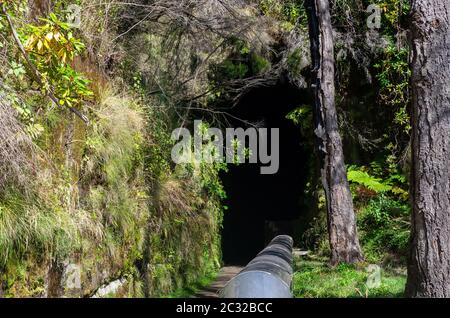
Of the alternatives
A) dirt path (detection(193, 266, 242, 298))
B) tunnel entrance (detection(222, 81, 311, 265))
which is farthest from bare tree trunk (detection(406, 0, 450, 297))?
tunnel entrance (detection(222, 81, 311, 265))

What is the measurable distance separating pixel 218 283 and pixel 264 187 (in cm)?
1123

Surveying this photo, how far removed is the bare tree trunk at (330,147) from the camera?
32.5 feet

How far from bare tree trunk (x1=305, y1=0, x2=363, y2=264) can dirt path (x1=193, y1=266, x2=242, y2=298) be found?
2.38m

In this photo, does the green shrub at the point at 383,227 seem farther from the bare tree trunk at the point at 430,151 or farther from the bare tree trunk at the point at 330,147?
the bare tree trunk at the point at 430,151

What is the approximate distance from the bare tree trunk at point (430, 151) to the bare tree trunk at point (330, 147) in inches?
182

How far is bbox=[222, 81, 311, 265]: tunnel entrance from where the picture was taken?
1877cm

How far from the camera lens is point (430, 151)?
16.8 feet

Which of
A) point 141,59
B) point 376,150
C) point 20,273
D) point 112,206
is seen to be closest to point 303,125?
point 376,150

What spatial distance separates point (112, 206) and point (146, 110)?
301 cm

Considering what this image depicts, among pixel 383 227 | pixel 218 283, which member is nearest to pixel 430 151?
pixel 383 227

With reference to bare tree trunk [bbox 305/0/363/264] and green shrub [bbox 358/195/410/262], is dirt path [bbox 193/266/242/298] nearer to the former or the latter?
bare tree trunk [bbox 305/0/363/264]

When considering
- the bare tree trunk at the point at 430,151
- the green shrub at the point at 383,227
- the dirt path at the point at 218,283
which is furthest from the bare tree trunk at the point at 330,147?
the bare tree trunk at the point at 430,151

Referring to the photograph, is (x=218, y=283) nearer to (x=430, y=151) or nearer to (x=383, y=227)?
(x=383, y=227)

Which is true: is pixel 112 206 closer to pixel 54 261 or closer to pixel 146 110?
pixel 54 261
